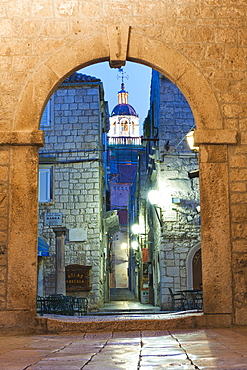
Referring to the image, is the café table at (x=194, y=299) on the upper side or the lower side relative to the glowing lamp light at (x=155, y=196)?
lower

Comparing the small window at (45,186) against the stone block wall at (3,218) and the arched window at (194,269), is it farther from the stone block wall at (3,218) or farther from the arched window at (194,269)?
the stone block wall at (3,218)

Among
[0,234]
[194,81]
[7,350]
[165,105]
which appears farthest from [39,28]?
[165,105]

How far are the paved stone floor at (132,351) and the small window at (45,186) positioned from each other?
40.3 feet

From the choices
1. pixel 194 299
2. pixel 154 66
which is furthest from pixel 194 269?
pixel 154 66

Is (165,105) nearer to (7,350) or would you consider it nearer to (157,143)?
(157,143)

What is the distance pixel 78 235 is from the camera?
1720 centimetres

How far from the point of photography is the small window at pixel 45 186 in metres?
17.6

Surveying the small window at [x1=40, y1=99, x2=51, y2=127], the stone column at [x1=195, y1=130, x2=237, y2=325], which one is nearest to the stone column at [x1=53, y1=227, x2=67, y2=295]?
the small window at [x1=40, y1=99, x2=51, y2=127]

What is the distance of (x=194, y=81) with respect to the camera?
6348mm

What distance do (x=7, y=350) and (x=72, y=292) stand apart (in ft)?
42.6

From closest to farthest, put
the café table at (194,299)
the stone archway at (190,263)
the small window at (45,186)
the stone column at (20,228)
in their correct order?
1. the stone column at (20,228)
2. the café table at (194,299)
3. the stone archway at (190,263)
4. the small window at (45,186)

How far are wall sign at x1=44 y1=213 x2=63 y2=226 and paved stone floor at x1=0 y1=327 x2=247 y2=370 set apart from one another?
11.9 metres

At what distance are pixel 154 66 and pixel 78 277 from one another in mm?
11520

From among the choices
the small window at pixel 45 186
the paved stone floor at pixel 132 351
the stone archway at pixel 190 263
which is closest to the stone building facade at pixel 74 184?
the small window at pixel 45 186
